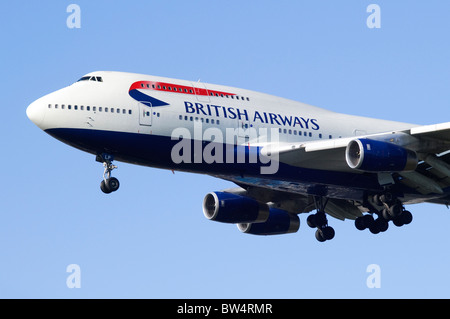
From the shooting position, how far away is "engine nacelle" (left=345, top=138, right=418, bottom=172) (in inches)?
1706

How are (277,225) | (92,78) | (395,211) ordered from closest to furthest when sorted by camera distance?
(92,78)
(395,211)
(277,225)

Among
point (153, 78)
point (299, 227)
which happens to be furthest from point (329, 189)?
point (153, 78)

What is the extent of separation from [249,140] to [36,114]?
889 cm

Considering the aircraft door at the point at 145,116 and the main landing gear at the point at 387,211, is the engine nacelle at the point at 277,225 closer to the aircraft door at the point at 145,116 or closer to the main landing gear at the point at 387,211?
the main landing gear at the point at 387,211

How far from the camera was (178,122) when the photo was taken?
145ft

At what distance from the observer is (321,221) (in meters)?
50.4

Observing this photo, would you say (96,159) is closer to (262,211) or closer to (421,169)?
(262,211)

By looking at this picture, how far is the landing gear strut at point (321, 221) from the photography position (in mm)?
50344

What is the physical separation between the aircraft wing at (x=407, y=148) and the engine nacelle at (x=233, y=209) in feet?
17.0

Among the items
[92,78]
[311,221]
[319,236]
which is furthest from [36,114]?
[319,236]

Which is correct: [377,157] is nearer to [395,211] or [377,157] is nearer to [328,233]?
[395,211]

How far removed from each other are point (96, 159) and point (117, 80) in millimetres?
3389

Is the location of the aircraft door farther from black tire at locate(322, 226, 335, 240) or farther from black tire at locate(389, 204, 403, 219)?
black tire at locate(389, 204, 403, 219)

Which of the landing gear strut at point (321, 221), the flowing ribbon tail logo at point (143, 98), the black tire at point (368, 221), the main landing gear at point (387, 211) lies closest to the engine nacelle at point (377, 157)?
the main landing gear at point (387, 211)
